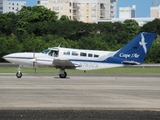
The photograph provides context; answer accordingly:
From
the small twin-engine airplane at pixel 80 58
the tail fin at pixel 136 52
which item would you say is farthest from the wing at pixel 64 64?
the tail fin at pixel 136 52

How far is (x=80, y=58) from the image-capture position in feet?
141

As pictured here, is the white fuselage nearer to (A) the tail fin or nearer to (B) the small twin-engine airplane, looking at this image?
(B) the small twin-engine airplane

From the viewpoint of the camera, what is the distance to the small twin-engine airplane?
42.4m

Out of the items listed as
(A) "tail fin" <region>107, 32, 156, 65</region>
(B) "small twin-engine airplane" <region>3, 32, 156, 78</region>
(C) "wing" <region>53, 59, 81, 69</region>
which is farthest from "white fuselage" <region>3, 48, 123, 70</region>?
(A) "tail fin" <region>107, 32, 156, 65</region>

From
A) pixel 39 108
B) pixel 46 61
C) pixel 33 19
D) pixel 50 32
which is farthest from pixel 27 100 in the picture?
pixel 33 19

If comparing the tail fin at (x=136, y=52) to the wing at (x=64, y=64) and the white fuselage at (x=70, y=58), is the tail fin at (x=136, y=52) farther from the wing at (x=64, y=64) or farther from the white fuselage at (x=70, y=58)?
the wing at (x=64, y=64)

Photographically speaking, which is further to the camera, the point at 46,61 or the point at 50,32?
the point at 50,32

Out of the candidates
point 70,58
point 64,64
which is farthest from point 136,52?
point 64,64

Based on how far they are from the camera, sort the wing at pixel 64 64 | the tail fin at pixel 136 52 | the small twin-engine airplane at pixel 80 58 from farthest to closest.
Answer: the tail fin at pixel 136 52
the small twin-engine airplane at pixel 80 58
the wing at pixel 64 64

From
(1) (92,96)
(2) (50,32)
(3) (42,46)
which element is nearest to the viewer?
(1) (92,96)

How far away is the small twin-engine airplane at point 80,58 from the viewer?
42438 mm

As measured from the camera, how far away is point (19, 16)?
444ft

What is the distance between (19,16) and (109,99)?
113 meters
